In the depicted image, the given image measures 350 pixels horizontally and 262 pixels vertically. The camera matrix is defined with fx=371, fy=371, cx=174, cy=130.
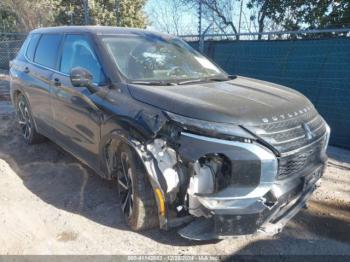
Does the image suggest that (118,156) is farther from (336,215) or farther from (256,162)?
(336,215)

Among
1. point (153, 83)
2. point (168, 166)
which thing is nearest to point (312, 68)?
point (153, 83)

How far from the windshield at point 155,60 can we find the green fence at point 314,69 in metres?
2.79

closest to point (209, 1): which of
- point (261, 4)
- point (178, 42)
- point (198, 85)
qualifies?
point (261, 4)

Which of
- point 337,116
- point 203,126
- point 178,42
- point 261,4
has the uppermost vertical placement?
point 261,4

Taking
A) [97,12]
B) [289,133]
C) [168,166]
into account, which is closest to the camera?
[168,166]

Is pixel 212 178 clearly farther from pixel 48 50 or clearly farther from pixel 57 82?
pixel 48 50

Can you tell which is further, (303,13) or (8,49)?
(8,49)

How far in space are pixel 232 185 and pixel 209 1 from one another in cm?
1592

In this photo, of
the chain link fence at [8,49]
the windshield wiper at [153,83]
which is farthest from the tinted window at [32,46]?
the chain link fence at [8,49]

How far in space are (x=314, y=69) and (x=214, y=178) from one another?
179 inches

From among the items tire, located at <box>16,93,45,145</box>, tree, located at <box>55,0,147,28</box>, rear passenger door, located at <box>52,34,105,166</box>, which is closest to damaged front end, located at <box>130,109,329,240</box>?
rear passenger door, located at <box>52,34,105,166</box>

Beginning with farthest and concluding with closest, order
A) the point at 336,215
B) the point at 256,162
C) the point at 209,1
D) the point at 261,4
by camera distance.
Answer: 1. the point at 209,1
2. the point at 261,4
3. the point at 336,215
4. the point at 256,162

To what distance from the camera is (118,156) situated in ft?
12.1

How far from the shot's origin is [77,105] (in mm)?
4184
